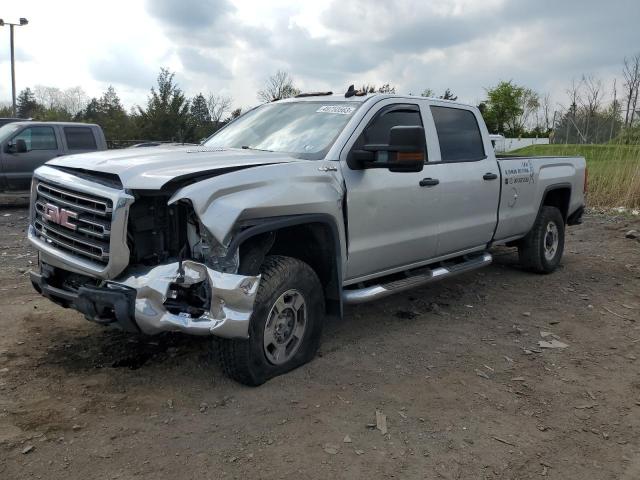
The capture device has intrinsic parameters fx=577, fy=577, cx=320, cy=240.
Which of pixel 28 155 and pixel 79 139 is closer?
pixel 28 155

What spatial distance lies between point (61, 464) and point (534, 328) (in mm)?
3990

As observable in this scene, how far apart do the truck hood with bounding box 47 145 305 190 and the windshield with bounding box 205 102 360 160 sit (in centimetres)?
A: 24

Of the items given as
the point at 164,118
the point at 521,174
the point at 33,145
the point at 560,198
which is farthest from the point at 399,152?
the point at 164,118

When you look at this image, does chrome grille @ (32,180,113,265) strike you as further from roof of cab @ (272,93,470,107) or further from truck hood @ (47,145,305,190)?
roof of cab @ (272,93,470,107)

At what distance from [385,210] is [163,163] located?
5.81 feet

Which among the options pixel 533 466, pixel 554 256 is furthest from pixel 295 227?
pixel 554 256

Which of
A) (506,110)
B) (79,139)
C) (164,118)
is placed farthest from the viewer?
(506,110)

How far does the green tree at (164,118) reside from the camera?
27.3 meters

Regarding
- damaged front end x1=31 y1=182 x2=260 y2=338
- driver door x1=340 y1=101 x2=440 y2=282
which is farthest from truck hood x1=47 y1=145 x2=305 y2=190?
driver door x1=340 y1=101 x2=440 y2=282

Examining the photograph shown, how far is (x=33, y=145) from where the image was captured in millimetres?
11797

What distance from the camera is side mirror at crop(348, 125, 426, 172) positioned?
396 centimetres

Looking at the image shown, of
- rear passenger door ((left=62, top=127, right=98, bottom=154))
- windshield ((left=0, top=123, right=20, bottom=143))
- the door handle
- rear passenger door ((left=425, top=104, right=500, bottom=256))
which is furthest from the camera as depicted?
rear passenger door ((left=62, top=127, right=98, bottom=154))

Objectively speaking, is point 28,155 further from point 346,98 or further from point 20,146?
point 346,98

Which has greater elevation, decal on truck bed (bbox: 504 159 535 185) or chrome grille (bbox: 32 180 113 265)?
decal on truck bed (bbox: 504 159 535 185)
